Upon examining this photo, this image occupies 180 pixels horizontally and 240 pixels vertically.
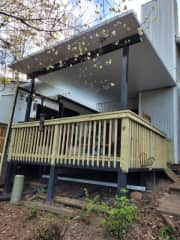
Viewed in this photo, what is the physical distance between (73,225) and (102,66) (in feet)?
15.1

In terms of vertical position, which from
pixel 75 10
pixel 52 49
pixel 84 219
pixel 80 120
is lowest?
pixel 84 219

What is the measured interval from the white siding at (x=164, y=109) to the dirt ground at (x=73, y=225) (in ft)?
11.5

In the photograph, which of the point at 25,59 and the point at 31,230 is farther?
the point at 25,59

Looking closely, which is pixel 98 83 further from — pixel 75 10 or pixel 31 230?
pixel 31 230

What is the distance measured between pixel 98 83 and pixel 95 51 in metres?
2.39

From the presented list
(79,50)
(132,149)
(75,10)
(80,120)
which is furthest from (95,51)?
(132,149)

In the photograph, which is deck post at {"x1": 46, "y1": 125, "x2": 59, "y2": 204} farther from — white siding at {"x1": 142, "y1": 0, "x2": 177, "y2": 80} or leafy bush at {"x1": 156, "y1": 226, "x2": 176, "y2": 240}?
white siding at {"x1": 142, "y1": 0, "x2": 177, "y2": 80}

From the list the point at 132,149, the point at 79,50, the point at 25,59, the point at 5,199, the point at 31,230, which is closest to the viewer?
the point at 31,230

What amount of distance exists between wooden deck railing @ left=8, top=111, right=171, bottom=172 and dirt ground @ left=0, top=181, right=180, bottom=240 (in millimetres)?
814

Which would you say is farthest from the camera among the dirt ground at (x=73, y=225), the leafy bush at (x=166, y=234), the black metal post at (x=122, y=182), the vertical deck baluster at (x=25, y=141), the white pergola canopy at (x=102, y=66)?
the vertical deck baluster at (x=25, y=141)

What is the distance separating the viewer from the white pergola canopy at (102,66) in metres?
4.52

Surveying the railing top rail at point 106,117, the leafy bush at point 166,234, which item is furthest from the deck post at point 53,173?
the leafy bush at point 166,234

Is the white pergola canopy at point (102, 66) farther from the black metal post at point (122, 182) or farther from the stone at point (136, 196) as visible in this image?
the stone at point (136, 196)

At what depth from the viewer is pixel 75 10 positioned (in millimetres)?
4625
